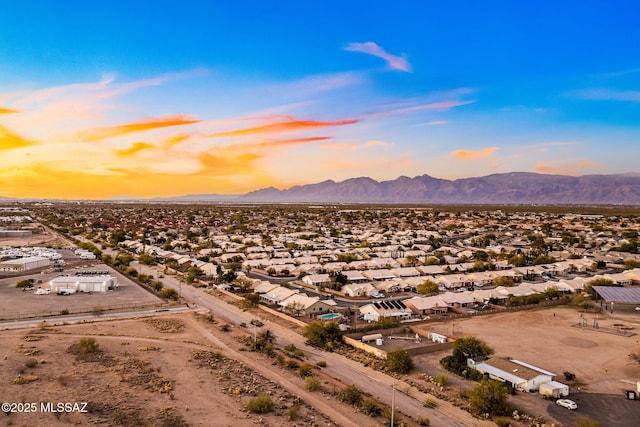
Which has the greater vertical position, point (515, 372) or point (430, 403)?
point (515, 372)

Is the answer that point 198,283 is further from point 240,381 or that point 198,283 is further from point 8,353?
point 240,381

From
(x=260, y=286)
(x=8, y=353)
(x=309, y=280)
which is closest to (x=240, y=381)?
(x=8, y=353)

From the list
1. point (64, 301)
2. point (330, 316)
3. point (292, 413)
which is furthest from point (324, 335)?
point (64, 301)

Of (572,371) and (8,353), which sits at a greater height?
(8,353)

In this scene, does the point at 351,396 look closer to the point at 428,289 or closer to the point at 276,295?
the point at 276,295

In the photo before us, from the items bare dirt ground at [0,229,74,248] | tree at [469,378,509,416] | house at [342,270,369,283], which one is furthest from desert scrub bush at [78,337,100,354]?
bare dirt ground at [0,229,74,248]

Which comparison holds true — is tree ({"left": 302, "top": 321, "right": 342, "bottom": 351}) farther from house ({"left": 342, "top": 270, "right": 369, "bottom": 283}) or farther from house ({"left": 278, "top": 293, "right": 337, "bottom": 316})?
house ({"left": 342, "top": 270, "right": 369, "bottom": 283})
